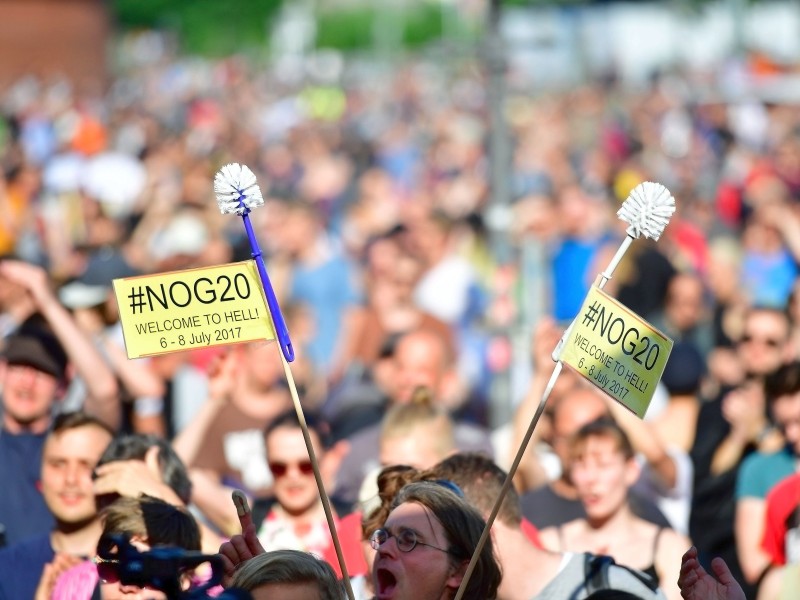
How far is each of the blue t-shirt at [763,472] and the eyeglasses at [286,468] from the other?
1630 mm

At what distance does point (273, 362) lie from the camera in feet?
24.2

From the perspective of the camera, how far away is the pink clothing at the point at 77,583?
14.9ft

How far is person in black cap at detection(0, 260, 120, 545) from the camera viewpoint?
5871 mm

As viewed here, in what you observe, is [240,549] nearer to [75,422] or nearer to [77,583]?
[77,583]

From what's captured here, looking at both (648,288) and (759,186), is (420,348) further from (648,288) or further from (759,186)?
(759,186)

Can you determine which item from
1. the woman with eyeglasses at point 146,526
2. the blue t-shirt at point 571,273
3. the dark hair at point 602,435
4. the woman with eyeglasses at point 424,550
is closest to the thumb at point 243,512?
the woman with eyeglasses at point 424,550

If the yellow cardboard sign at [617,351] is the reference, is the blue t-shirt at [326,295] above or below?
above

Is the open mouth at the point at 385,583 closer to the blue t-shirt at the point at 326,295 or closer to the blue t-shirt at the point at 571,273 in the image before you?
the blue t-shirt at the point at 326,295

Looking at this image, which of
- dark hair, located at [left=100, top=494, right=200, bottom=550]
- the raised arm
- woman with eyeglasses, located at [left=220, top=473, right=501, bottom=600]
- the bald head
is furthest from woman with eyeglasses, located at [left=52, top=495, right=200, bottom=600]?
the bald head

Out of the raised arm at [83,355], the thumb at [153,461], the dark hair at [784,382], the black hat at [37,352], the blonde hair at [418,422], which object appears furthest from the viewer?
the raised arm at [83,355]

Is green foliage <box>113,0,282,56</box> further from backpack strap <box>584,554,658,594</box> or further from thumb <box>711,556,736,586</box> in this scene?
thumb <box>711,556,736,586</box>

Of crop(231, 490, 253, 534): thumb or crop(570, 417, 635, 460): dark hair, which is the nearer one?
crop(231, 490, 253, 534): thumb

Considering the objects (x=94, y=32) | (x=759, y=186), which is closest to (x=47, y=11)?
(x=94, y=32)

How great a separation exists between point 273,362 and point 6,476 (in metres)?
1.69
